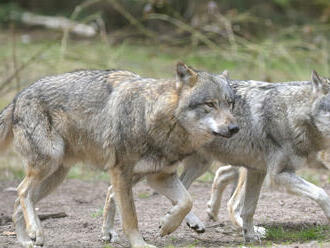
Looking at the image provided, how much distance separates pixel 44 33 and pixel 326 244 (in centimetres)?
1437

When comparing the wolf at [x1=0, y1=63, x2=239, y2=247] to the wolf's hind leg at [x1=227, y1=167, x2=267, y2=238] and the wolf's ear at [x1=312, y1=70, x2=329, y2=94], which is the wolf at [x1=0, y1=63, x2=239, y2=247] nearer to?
the wolf's ear at [x1=312, y1=70, x2=329, y2=94]

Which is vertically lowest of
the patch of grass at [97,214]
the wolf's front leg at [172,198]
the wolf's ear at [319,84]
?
the patch of grass at [97,214]

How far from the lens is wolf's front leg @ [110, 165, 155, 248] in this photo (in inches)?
239

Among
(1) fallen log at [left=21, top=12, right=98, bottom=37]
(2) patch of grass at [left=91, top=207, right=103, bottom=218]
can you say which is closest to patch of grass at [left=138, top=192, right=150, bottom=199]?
(2) patch of grass at [left=91, top=207, right=103, bottom=218]

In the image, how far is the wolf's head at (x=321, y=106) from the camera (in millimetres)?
6434

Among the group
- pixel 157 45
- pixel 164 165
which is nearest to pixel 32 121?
pixel 164 165

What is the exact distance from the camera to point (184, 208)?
600cm

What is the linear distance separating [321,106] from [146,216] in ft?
8.63

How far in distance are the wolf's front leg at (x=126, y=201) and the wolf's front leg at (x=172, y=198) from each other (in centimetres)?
25

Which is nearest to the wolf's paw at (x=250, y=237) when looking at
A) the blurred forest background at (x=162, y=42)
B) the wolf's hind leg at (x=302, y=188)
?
the wolf's hind leg at (x=302, y=188)

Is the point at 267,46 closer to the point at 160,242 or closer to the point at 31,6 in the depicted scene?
the point at 160,242

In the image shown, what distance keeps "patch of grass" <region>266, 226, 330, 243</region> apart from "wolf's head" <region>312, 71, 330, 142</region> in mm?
966

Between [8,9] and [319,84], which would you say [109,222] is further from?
[8,9]

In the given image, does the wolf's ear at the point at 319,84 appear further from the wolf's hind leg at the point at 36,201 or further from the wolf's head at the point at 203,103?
the wolf's hind leg at the point at 36,201
